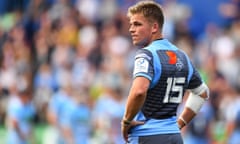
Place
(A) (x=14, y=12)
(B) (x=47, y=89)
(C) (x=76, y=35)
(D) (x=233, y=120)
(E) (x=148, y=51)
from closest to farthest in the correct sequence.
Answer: (E) (x=148, y=51), (D) (x=233, y=120), (B) (x=47, y=89), (C) (x=76, y=35), (A) (x=14, y=12)

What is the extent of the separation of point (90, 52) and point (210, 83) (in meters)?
3.26

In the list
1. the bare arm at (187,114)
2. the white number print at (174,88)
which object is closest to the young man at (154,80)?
the white number print at (174,88)

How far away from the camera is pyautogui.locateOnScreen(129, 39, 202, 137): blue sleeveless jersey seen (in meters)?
7.73

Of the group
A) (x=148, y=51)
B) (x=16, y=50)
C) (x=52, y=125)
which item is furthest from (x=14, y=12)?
(x=148, y=51)

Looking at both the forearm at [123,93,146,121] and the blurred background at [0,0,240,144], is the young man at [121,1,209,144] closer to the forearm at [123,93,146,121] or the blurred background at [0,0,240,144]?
the forearm at [123,93,146,121]

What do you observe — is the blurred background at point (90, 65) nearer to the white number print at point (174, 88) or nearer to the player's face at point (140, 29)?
the white number print at point (174, 88)

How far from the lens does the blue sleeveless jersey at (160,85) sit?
7.73m

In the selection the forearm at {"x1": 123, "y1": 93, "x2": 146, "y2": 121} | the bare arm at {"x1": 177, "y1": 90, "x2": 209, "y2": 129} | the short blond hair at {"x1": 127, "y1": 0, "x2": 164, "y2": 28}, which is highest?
the short blond hair at {"x1": 127, "y1": 0, "x2": 164, "y2": 28}

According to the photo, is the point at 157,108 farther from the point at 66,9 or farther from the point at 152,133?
the point at 66,9

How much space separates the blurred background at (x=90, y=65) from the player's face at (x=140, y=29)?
21.5 feet

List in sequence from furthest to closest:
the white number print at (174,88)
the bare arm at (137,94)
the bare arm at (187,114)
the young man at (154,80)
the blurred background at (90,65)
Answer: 1. the blurred background at (90,65)
2. the bare arm at (187,114)
3. the white number print at (174,88)
4. the young man at (154,80)
5. the bare arm at (137,94)

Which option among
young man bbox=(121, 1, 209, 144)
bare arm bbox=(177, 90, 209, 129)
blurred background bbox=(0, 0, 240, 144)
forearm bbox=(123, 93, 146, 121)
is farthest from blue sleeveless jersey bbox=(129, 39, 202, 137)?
blurred background bbox=(0, 0, 240, 144)

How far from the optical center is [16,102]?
1552 centimetres

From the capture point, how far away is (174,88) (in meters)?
7.90
